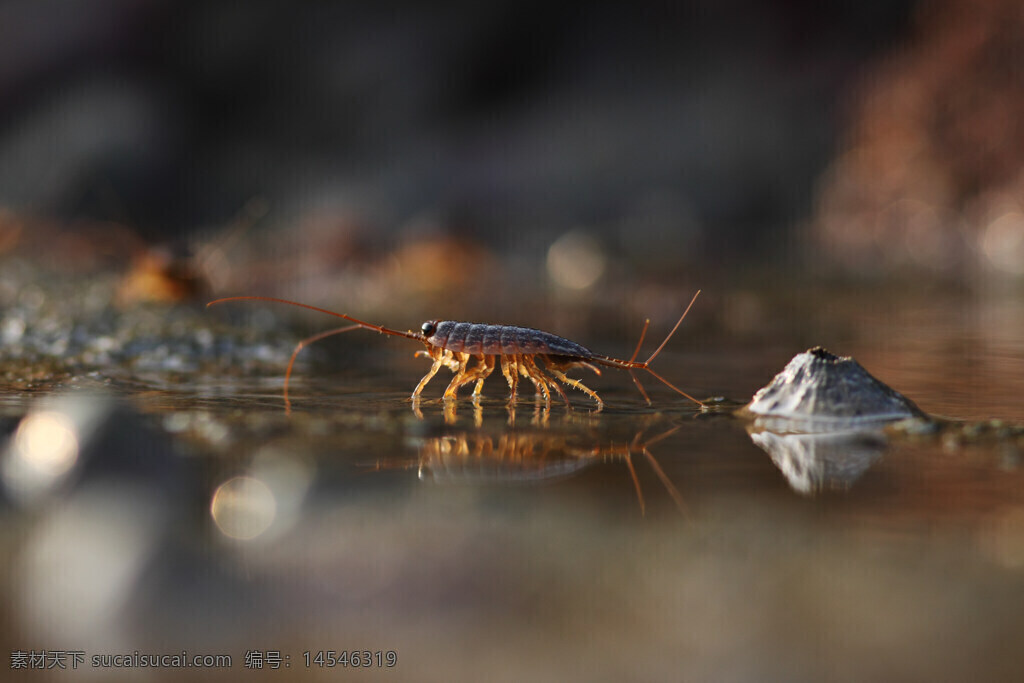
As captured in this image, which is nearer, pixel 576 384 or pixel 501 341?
pixel 501 341

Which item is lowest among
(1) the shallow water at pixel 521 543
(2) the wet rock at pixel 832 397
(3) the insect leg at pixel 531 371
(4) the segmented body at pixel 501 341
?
(1) the shallow water at pixel 521 543

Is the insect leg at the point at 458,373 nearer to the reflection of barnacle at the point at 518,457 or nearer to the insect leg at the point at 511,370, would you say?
the insect leg at the point at 511,370

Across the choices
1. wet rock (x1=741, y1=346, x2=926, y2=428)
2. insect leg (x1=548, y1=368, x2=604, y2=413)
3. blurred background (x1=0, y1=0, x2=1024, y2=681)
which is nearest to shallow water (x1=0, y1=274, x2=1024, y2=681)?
blurred background (x1=0, y1=0, x2=1024, y2=681)

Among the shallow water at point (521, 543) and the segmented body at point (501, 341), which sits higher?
the segmented body at point (501, 341)

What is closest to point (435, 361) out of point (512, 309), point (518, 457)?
point (518, 457)

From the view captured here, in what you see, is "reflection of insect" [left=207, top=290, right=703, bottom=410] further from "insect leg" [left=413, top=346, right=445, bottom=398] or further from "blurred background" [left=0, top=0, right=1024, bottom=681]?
"blurred background" [left=0, top=0, right=1024, bottom=681]

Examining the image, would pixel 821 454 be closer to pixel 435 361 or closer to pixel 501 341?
pixel 501 341

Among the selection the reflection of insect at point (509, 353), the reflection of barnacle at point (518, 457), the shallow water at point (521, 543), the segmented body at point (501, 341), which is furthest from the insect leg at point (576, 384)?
the reflection of barnacle at point (518, 457)

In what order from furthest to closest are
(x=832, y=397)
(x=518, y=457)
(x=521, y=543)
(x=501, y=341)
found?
(x=501, y=341) → (x=832, y=397) → (x=518, y=457) → (x=521, y=543)
